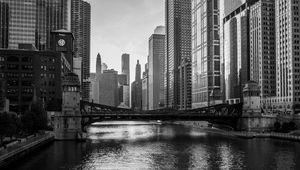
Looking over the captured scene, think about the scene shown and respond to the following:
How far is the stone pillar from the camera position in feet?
397

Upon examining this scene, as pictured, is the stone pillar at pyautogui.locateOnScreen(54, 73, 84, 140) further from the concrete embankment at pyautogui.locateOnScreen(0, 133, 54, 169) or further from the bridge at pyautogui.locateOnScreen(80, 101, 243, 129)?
the concrete embankment at pyautogui.locateOnScreen(0, 133, 54, 169)

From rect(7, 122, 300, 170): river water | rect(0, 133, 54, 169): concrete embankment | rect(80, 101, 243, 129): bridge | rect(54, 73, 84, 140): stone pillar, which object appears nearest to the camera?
rect(0, 133, 54, 169): concrete embankment

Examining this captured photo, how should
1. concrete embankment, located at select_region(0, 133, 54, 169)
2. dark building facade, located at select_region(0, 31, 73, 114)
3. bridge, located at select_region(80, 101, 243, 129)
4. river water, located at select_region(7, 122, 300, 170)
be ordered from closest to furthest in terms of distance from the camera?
concrete embankment, located at select_region(0, 133, 54, 169)
river water, located at select_region(7, 122, 300, 170)
bridge, located at select_region(80, 101, 243, 129)
dark building facade, located at select_region(0, 31, 73, 114)

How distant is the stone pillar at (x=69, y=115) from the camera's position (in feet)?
397

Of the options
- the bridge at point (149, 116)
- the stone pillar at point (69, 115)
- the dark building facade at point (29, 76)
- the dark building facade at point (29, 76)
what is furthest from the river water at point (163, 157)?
the dark building facade at point (29, 76)

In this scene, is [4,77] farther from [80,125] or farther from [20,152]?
[20,152]

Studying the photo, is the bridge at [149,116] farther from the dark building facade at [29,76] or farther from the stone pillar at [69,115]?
the dark building facade at [29,76]

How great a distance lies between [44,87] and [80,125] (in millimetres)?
54439

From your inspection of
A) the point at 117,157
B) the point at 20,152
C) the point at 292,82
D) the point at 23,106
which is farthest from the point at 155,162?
the point at 292,82

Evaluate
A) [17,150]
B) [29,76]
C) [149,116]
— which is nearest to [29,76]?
[29,76]

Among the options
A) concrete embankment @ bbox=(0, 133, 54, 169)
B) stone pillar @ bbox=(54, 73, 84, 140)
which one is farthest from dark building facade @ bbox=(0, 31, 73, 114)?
concrete embankment @ bbox=(0, 133, 54, 169)

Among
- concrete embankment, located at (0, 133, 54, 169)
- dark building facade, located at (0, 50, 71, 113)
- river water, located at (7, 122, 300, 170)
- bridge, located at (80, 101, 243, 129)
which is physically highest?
dark building facade, located at (0, 50, 71, 113)

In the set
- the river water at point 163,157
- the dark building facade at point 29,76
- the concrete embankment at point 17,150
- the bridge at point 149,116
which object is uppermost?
the dark building facade at point 29,76

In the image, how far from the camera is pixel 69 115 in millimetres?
124688
